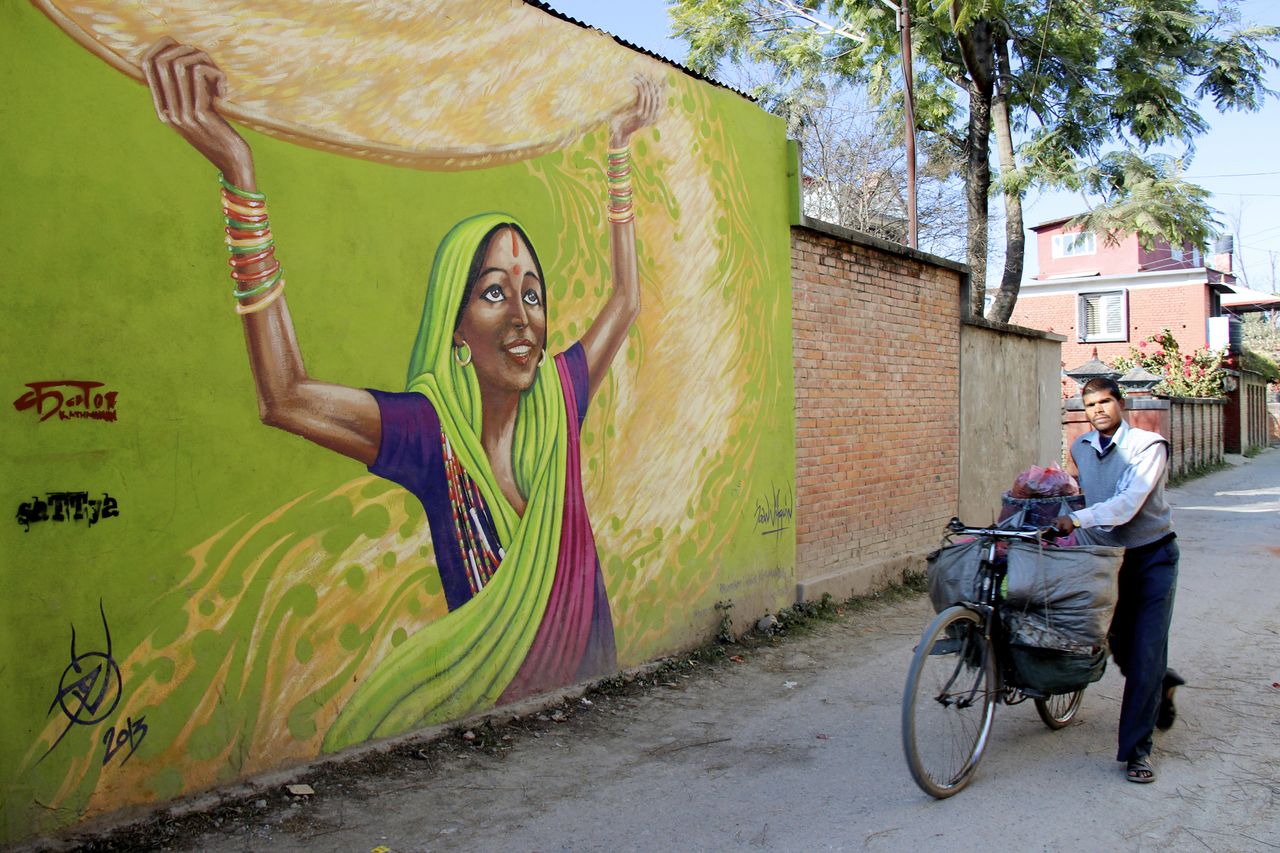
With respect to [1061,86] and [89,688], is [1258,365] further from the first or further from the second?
[89,688]

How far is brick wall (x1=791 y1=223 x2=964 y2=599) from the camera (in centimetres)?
788

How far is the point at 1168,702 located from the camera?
15.7ft

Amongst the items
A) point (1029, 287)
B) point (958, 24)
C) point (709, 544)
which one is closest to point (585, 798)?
point (709, 544)

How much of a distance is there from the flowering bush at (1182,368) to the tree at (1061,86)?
11.6 meters

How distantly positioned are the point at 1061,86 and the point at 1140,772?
54.2ft

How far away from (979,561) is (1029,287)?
3391cm

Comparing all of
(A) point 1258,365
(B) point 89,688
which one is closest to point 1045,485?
(B) point 89,688

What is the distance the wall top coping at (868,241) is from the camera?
310 inches

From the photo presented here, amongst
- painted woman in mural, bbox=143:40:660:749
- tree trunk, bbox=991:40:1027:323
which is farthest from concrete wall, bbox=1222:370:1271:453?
painted woman in mural, bbox=143:40:660:749

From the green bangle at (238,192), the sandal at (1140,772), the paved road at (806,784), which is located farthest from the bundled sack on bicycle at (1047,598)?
the green bangle at (238,192)
